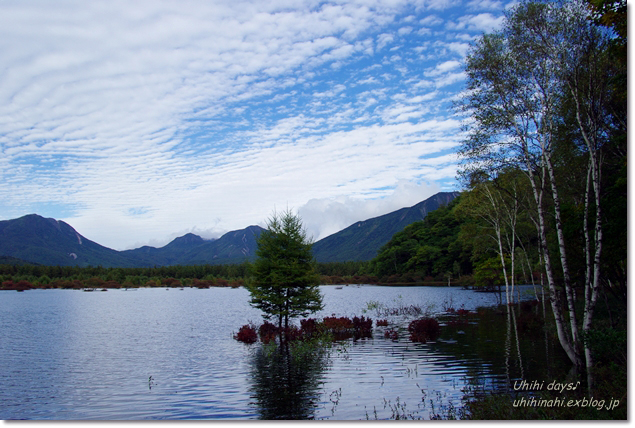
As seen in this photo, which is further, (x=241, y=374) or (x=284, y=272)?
(x=284, y=272)

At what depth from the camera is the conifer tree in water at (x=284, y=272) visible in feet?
100

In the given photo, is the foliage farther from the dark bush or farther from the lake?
the lake

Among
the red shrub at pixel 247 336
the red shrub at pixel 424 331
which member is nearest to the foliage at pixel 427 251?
the red shrub at pixel 424 331

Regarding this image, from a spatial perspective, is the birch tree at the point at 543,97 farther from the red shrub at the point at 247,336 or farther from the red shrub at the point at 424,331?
the red shrub at the point at 247,336

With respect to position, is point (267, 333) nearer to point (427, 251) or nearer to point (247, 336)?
point (247, 336)

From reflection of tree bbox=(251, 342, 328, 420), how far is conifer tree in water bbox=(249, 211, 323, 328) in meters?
3.31

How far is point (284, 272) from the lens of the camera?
101ft

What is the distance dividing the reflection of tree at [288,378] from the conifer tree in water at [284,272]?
3.31 metres

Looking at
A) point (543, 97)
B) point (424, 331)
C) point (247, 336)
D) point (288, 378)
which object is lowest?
point (424, 331)

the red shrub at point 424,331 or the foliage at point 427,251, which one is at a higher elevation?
the foliage at point 427,251

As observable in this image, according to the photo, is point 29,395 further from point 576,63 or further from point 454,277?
point 454,277

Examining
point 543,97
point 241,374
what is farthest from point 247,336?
point 543,97

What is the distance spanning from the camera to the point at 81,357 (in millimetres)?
25297

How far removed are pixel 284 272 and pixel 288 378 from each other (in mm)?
12218
